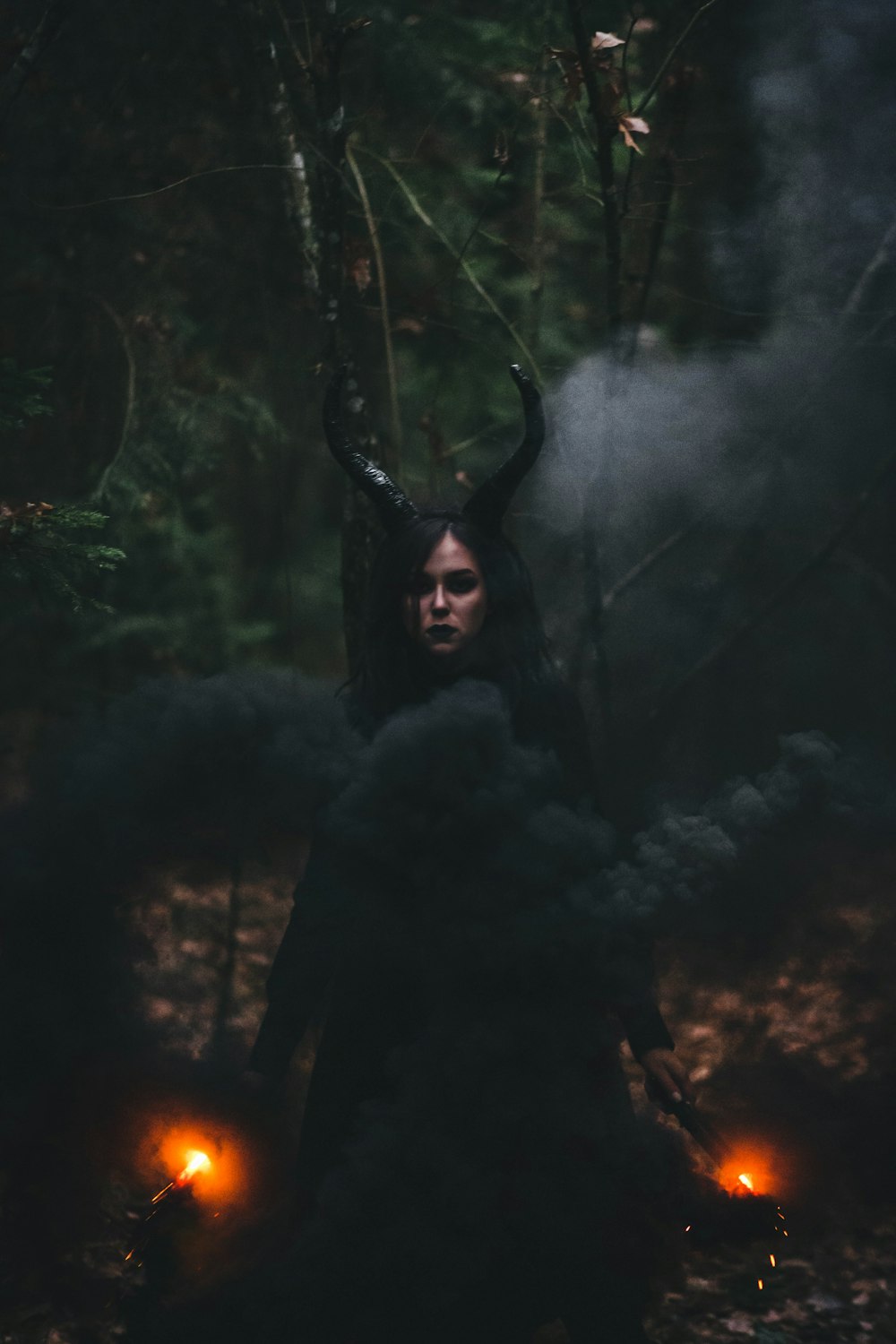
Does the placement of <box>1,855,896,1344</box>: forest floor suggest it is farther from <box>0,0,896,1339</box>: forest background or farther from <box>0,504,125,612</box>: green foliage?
<box>0,504,125,612</box>: green foliage

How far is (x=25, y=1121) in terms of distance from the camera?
9.75 ft

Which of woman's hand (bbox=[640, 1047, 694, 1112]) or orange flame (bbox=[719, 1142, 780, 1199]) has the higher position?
woman's hand (bbox=[640, 1047, 694, 1112])

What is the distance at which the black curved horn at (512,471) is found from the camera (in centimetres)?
285

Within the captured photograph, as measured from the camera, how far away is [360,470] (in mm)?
2930

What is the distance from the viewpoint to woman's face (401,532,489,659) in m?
2.85

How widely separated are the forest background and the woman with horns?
67 cm

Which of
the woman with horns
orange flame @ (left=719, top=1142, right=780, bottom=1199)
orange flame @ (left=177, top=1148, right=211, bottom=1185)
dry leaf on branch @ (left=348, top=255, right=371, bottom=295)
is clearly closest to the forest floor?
orange flame @ (left=719, top=1142, right=780, bottom=1199)

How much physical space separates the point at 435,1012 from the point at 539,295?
3.42 m

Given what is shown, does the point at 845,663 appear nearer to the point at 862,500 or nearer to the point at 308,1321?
the point at 862,500

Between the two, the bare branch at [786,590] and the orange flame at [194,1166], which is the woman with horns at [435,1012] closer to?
the orange flame at [194,1166]

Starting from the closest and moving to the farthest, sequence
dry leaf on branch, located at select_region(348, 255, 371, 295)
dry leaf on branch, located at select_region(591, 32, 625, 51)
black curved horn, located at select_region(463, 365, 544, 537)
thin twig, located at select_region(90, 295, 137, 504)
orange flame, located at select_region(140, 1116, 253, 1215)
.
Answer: black curved horn, located at select_region(463, 365, 544, 537) < orange flame, located at select_region(140, 1116, 253, 1215) < dry leaf on branch, located at select_region(591, 32, 625, 51) < dry leaf on branch, located at select_region(348, 255, 371, 295) < thin twig, located at select_region(90, 295, 137, 504)

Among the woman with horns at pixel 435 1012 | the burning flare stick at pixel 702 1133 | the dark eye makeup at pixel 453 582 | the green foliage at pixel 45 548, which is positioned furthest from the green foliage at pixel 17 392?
the burning flare stick at pixel 702 1133

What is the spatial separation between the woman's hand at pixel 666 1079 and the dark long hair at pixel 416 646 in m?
1.08

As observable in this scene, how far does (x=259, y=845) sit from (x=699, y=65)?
12.0 feet
